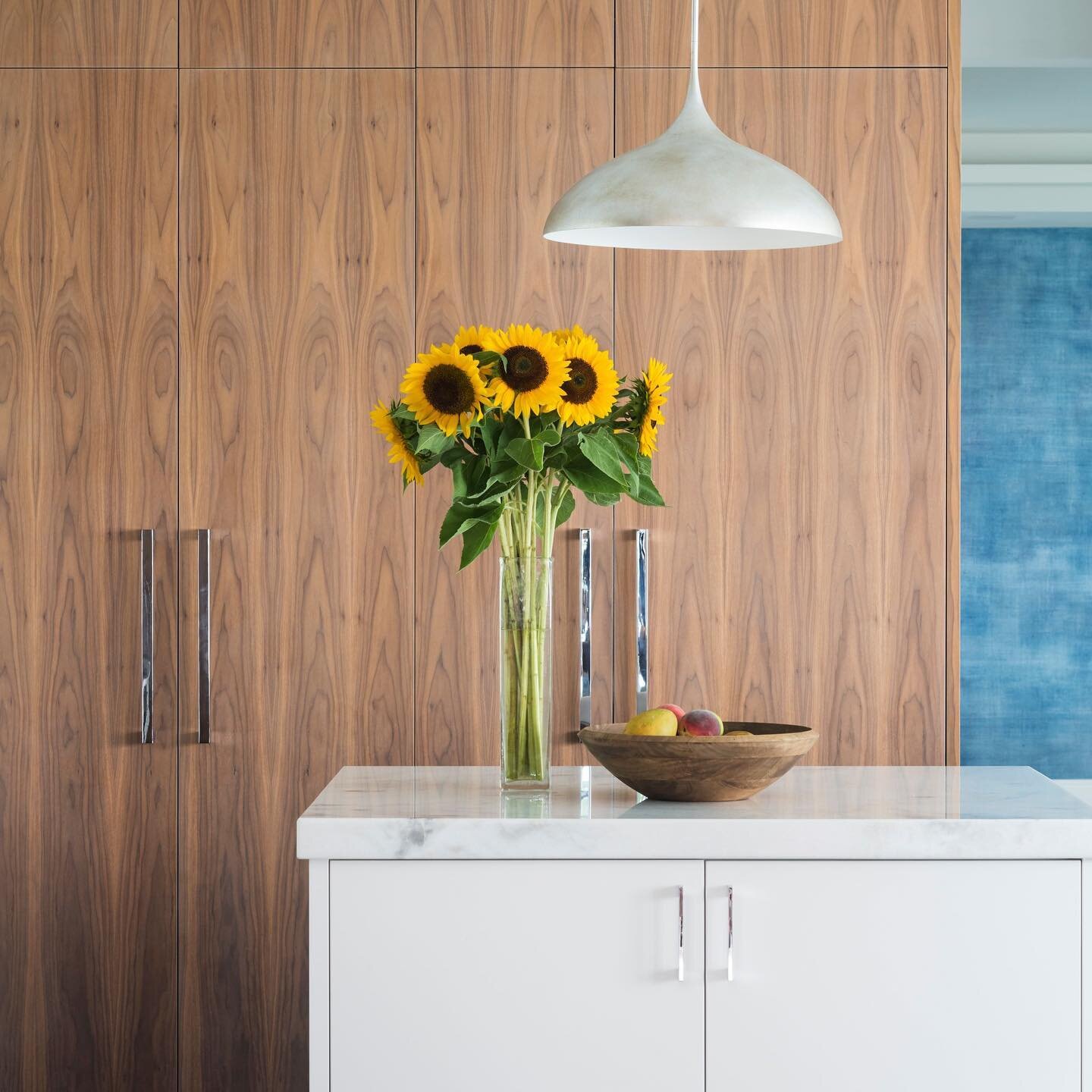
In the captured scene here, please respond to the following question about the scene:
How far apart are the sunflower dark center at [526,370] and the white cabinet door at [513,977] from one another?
644 mm

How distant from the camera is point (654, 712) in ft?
5.90

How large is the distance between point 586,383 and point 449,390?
192 mm

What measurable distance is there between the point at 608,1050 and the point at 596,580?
4.20 feet

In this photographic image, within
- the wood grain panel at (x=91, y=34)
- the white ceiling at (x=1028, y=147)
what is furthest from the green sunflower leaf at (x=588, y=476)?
the white ceiling at (x=1028, y=147)

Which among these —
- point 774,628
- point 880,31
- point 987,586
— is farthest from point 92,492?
point 987,586

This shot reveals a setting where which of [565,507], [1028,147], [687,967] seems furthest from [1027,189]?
[687,967]

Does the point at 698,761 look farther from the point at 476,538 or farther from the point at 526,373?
the point at 526,373

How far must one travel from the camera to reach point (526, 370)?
1.76m

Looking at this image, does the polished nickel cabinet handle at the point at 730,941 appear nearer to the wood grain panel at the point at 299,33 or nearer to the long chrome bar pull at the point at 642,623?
the long chrome bar pull at the point at 642,623

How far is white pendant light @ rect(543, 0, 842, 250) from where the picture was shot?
173 cm

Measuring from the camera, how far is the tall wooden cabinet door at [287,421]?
2818mm

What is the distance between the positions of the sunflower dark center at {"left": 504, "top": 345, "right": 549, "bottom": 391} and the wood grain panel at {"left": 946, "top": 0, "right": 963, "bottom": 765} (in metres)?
1.38

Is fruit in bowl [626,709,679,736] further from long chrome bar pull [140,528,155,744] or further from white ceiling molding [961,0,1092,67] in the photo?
white ceiling molding [961,0,1092,67]

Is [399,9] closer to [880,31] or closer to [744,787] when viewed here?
[880,31]
